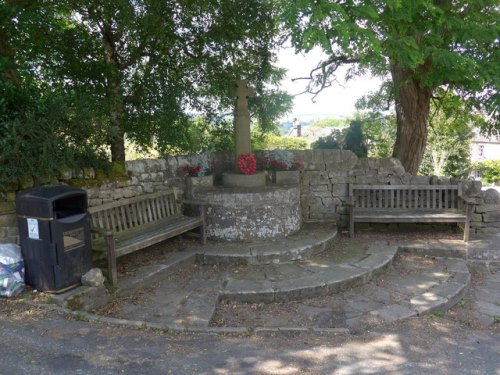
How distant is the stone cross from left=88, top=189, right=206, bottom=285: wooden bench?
5.17ft

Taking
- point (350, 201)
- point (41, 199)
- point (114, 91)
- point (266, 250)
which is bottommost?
point (266, 250)

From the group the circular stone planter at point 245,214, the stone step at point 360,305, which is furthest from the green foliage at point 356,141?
the stone step at point 360,305

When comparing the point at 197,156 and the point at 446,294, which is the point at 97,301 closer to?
the point at 197,156

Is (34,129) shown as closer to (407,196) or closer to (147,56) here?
(147,56)

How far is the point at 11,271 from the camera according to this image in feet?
13.7

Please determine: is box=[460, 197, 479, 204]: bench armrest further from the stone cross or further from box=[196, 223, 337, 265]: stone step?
the stone cross

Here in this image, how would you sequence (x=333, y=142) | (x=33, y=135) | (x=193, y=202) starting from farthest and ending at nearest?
1. (x=333, y=142)
2. (x=193, y=202)
3. (x=33, y=135)

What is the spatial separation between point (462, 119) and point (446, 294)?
829cm

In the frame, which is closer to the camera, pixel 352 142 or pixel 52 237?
pixel 52 237

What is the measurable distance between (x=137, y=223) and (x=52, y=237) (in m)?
1.89

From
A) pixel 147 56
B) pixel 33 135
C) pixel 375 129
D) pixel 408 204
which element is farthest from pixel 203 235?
pixel 375 129

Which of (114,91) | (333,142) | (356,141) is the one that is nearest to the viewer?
(114,91)

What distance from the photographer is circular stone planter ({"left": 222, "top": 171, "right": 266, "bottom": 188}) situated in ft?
23.8

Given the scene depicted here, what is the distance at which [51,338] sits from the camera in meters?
3.42
